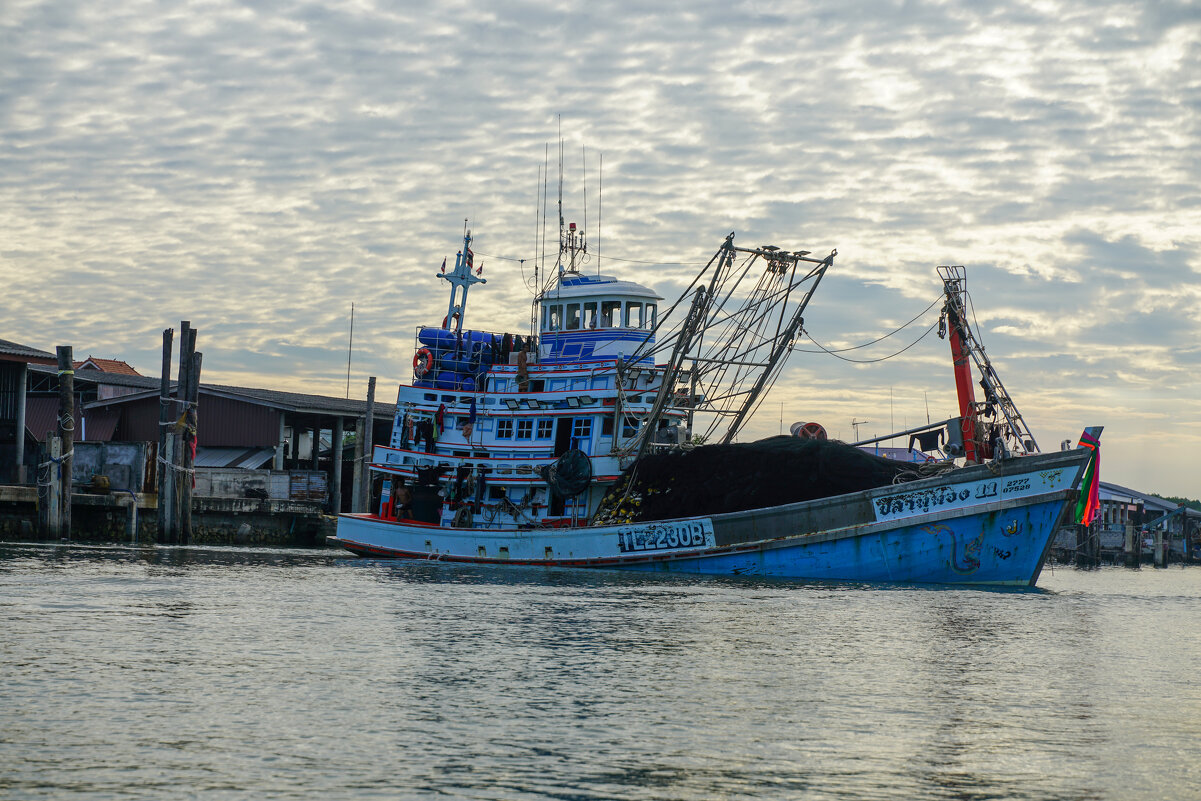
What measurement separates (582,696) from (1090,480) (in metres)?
29.2

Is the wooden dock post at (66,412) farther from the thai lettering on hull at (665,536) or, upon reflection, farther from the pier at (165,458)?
the thai lettering on hull at (665,536)

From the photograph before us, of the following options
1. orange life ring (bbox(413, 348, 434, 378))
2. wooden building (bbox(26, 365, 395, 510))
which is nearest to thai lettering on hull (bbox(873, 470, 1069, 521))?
orange life ring (bbox(413, 348, 434, 378))

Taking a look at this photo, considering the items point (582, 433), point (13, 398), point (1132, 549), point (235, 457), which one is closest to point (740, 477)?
point (582, 433)

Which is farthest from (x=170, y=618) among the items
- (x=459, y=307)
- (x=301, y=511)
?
(x=301, y=511)

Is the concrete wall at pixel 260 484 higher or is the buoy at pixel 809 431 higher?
the buoy at pixel 809 431

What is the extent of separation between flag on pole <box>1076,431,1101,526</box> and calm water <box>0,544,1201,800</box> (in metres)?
7.04

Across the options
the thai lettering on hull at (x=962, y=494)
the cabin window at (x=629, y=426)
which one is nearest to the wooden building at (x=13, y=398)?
the cabin window at (x=629, y=426)

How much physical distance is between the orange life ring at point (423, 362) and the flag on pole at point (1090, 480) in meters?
19.9

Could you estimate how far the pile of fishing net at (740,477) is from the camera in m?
31.8

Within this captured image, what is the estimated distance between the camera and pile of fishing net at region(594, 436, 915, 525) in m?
31.8

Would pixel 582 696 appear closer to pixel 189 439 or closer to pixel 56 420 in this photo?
pixel 189 439

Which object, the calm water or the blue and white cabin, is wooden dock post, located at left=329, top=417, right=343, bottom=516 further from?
the calm water

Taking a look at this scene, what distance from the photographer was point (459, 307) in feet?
136

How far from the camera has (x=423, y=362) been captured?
129 ft
